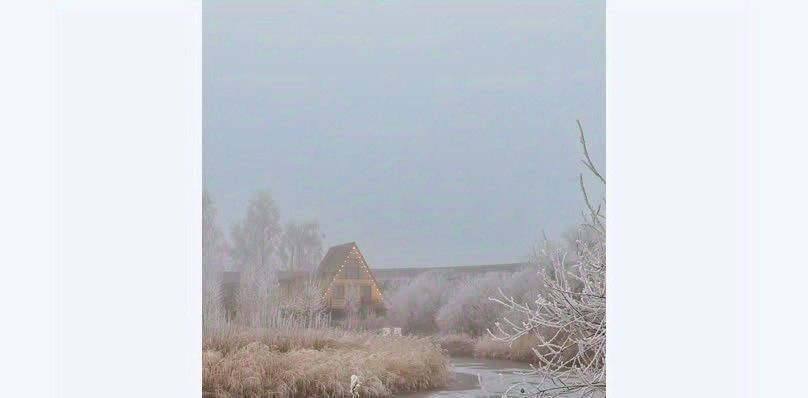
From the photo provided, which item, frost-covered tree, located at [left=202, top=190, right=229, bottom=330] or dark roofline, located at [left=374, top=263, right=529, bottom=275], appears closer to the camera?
frost-covered tree, located at [left=202, top=190, right=229, bottom=330]

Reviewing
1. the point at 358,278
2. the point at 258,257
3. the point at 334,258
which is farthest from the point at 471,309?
the point at 258,257

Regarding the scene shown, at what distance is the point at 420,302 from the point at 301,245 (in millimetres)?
665

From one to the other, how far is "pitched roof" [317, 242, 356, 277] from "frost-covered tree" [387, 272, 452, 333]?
0.32 meters

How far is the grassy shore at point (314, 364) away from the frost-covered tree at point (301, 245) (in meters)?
0.35

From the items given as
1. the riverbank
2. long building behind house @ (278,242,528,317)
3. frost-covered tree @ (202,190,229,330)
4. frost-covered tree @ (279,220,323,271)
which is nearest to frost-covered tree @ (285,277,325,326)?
long building behind house @ (278,242,528,317)

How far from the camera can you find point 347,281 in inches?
Answer: 180

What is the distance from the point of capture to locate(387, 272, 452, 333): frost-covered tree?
4.57 meters

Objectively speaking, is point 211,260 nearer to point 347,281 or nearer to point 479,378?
point 347,281

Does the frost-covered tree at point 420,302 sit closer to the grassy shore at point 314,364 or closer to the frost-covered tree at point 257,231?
the grassy shore at point 314,364

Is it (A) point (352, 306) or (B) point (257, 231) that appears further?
(A) point (352, 306)

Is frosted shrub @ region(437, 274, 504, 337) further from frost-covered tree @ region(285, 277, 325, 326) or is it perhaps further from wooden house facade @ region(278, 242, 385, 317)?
frost-covered tree @ region(285, 277, 325, 326)
